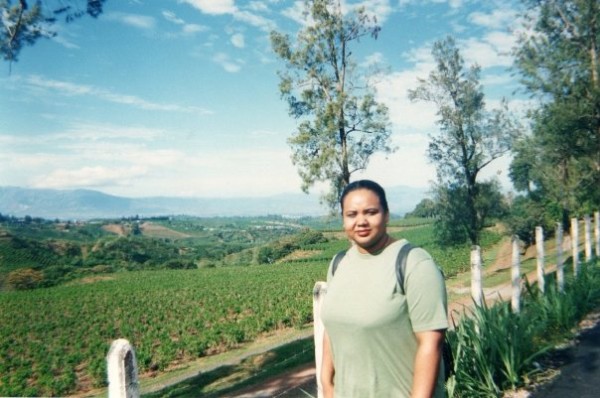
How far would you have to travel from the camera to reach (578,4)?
1455 cm

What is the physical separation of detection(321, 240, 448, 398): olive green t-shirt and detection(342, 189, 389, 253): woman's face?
72 millimetres

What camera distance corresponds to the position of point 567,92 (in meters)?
15.2

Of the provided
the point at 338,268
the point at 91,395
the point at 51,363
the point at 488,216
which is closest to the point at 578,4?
the point at 488,216

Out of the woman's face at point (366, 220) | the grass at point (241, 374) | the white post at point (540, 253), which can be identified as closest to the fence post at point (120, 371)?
the woman's face at point (366, 220)

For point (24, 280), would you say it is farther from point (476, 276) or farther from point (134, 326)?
point (476, 276)

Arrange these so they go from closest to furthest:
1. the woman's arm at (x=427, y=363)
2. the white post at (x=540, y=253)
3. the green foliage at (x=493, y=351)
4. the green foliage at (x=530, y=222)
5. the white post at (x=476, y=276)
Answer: the woman's arm at (x=427, y=363)
the green foliage at (x=493, y=351)
the white post at (x=476, y=276)
the white post at (x=540, y=253)
the green foliage at (x=530, y=222)

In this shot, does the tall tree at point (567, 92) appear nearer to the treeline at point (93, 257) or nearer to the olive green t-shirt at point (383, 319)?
the olive green t-shirt at point (383, 319)

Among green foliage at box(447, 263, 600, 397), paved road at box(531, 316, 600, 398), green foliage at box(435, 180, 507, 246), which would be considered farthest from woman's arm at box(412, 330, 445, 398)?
green foliage at box(435, 180, 507, 246)

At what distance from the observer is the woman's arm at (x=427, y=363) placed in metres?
1.78

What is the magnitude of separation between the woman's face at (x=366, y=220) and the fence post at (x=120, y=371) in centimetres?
125

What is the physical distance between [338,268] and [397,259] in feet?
1.40

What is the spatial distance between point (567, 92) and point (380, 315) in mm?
17084

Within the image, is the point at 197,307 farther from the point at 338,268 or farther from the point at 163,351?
the point at 338,268

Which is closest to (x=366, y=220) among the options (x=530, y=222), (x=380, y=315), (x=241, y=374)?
(x=380, y=315)
